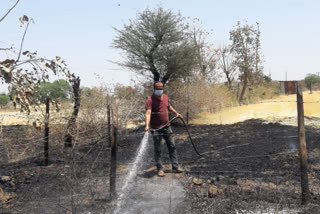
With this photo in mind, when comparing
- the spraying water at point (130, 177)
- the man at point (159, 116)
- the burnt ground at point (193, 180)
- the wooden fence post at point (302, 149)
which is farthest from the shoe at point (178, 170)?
the wooden fence post at point (302, 149)

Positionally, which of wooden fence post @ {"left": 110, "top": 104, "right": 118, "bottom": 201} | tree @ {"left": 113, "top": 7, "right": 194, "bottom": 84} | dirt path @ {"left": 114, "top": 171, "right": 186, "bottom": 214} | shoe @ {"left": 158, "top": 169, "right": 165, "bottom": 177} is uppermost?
tree @ {"left": 113, "top": 7, "right": 194, "bottom": 84}

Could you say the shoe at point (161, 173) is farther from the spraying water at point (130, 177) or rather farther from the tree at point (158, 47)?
the tree at point (158, 47)

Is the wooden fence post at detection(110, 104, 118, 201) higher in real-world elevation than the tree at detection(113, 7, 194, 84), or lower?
lower

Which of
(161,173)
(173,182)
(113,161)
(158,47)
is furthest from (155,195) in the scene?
(158,47)

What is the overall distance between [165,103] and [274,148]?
4.04m

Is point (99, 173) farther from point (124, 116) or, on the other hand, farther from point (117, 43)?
point (117, 43)

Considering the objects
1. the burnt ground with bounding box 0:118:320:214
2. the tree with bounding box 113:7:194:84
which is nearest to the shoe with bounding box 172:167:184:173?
the burnt ground with bounding box 0:118:320:214

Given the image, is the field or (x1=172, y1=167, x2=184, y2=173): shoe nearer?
the field

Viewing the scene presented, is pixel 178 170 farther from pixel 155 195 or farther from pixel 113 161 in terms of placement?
pixel 113 161

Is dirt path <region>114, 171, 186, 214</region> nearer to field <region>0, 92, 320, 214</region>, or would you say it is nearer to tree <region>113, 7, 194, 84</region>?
field <region>0, 92, 320, 214</region>

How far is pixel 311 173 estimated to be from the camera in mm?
5824

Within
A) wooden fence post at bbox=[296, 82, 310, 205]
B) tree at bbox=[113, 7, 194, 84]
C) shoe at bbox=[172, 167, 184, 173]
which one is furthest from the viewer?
tree at bbox=[113, 7, 194, 84]

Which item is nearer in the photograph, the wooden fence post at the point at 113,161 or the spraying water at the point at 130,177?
the wooden fence post at the point at 113,161

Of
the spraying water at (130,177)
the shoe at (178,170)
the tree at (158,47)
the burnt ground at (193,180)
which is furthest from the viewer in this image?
the tree at (158,47)
